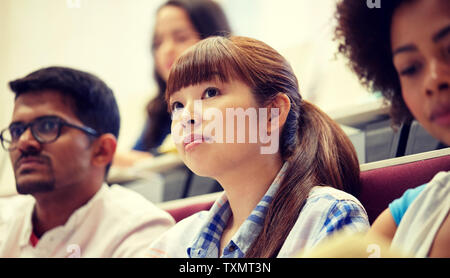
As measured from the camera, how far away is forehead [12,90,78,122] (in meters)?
1.29

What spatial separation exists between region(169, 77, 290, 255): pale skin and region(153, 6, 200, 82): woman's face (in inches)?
16.4

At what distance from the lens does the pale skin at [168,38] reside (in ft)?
4.60

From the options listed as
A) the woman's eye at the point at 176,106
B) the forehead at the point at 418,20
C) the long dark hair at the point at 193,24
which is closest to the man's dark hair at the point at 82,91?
the long dark hair at the point at 193,24

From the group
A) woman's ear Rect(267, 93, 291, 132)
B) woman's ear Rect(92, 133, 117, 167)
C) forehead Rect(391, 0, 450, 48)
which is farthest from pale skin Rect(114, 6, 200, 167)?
forehead Rect(391, 0, 450, 48)

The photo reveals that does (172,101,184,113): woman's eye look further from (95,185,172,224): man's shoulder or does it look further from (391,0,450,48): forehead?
(391,0,450,48): forehead

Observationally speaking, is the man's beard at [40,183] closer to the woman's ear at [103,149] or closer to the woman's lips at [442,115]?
the woman's ear at [103,149]

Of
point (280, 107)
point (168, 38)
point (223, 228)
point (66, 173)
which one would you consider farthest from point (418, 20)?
point (66, 173)

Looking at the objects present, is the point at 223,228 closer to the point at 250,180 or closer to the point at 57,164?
the point at 250,180

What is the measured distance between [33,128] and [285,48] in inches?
26.0

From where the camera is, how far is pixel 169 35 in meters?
1.47

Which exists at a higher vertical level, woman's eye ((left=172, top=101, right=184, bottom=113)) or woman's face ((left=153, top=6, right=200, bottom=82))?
woman's face ((left=153, top=6, right=200, bottom=82))

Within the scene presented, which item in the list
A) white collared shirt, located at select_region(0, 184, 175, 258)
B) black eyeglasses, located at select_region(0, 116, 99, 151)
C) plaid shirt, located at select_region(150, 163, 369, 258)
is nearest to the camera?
plaid shirt, located at select_region(150, 163, 369, 258)

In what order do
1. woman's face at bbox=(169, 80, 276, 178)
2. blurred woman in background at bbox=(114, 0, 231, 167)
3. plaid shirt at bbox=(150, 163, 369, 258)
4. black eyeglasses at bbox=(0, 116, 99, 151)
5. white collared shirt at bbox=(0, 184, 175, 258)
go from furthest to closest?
1. blurred woman in background at bbox=(114, 0, 231, 167)
2. black eyeglasses at bbox=(0, 116, 99, 151)
3. white collared shirt at bbox=(0, 184, 175, 258)
4. woman's face at bbox=(169, 80, 276, 178)
5. plaid shirt at bbox=(150, 163, 369, 258)
